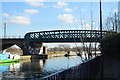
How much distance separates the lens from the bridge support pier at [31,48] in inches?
2940

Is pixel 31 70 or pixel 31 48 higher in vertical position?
pixel 31 48

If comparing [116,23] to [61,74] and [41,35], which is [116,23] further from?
[41,35]

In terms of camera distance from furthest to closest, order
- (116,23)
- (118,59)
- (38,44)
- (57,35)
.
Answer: (38,44), (57,35), (116,23), (118,59)

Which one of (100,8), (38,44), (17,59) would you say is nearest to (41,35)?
(38,44)

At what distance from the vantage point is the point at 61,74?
18.9 ft

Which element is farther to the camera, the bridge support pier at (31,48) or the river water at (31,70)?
the bridge support pier at (31,48)

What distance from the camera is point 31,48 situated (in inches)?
2997

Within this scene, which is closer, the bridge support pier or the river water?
the river water

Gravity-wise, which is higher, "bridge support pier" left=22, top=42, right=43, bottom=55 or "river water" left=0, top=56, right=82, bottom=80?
"bridge support pier" left=22, top=42, right=43, bottom=55

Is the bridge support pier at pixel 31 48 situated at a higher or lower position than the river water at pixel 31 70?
higher

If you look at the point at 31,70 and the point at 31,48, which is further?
the point at 31,48

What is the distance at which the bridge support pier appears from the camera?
245 ft

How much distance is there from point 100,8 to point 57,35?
6419 centimetres

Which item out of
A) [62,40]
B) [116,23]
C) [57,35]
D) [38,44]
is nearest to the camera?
[116,23]
